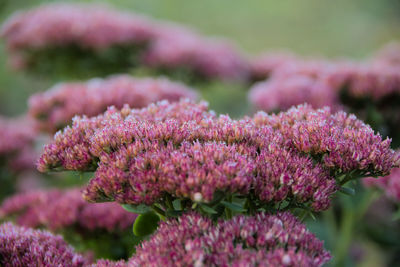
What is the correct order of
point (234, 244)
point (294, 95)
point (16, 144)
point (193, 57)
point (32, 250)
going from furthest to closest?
point (193, 57), point (16, 144), point (294, 95), point (32, 250), point (234, 244)

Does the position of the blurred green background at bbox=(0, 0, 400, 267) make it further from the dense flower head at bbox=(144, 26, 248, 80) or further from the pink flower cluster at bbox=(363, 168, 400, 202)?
the pink flower cluster at bbox=(363, 168, 400, 202)

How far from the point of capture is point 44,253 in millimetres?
1290

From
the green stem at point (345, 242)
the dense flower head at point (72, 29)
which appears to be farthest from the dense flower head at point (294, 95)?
the dense flower head at point (72, 29)

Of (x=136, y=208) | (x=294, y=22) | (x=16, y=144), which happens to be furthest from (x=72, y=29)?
(x=294, y=22)

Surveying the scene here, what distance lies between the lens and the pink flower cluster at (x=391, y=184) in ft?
5.30

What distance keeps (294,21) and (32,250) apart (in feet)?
23.6

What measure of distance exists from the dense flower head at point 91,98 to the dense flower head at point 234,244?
1009mm

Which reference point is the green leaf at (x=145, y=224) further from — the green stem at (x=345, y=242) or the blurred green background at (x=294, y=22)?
the blurred green background at (x=294, y=22)

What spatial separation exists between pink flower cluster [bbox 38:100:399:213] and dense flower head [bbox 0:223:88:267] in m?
0.23

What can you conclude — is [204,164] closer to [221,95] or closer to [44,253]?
[44,253]

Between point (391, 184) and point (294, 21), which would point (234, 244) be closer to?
point (391, 184)

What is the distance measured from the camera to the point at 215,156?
1093 millimetres

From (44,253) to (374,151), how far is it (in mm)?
926

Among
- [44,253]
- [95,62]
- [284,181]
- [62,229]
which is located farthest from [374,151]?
[95,62]
